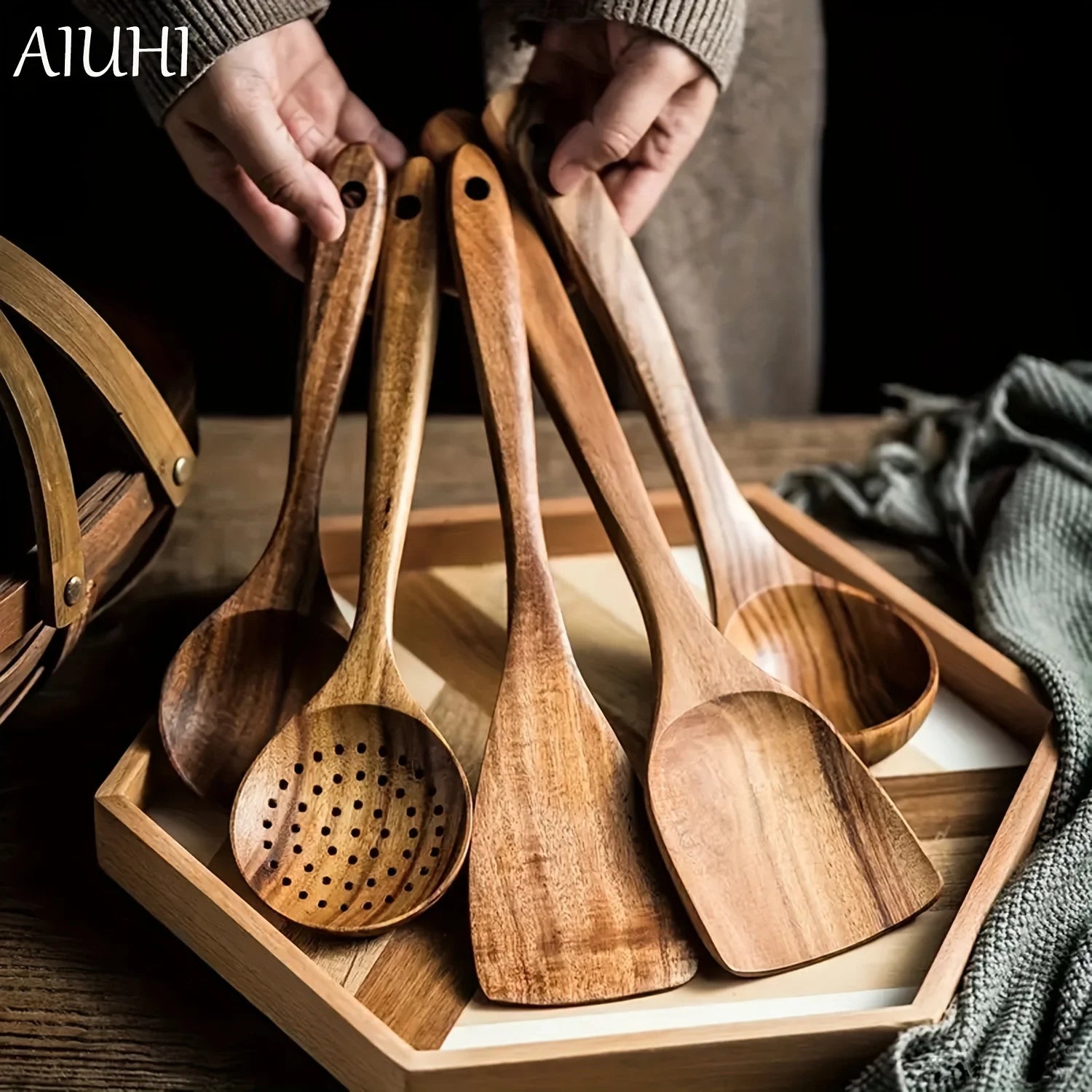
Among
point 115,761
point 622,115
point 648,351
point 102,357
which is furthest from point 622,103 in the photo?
point 115,761

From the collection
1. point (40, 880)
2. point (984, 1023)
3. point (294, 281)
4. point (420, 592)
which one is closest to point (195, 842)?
point (40, 880)

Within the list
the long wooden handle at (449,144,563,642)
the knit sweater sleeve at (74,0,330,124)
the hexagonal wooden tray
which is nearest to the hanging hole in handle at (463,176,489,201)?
the long wooden handle at (449,144,563,642)

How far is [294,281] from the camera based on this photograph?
2.79ft

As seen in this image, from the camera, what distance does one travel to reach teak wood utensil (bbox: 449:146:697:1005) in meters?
0.47

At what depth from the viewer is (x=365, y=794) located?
522 millimetres

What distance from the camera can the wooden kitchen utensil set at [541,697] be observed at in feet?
1.60

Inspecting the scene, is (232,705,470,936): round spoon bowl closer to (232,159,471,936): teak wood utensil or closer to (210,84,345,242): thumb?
(232,159,471,936): teak wood utensil

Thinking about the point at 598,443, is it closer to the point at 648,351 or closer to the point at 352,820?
the point at 648,351

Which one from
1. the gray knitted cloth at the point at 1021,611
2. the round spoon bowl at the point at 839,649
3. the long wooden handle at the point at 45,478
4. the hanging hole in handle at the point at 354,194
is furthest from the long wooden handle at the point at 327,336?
the gray knitted cloth at the point at 1021,611

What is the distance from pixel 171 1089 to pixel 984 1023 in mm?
310

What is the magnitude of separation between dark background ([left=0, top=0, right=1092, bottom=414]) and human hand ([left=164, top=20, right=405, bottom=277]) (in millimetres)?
75

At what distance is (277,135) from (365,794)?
30cm

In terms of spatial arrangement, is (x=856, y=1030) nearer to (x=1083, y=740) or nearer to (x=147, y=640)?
(x=1083, y=740)

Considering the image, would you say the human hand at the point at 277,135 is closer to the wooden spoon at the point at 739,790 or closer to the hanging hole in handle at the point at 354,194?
the hanging hole in handle at the point at 354,194
